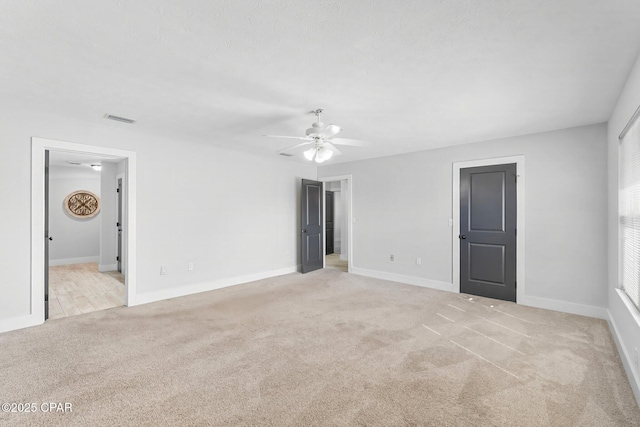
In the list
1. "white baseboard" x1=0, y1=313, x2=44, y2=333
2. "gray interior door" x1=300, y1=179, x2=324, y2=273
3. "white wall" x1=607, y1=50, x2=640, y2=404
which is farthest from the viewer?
"gray interior door" x1=300, y1=179, x2=324, y2=273

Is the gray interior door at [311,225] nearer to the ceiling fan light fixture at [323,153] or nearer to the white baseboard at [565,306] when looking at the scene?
the ceiling fan light fixture at [323,153]

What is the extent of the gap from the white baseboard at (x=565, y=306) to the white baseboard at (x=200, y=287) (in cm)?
423

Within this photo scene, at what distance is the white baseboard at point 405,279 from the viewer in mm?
5090

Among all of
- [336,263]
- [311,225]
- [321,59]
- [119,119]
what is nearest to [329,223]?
[336,263]

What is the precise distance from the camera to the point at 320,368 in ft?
8.27

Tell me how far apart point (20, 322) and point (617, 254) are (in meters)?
6.51

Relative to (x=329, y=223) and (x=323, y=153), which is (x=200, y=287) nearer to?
(x=323, y=153)

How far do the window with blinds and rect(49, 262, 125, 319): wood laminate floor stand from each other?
583 centimetres

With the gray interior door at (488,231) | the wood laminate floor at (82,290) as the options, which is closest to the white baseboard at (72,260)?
the wood laminate floor at (82,290)

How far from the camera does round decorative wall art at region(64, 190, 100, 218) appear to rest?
7617mm

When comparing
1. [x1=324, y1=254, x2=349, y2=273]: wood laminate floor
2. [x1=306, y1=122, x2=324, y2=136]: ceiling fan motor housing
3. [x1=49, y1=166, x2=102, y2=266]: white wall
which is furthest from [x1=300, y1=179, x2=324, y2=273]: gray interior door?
[x1=49, y1=166, x2=102, y2=266]: white wall

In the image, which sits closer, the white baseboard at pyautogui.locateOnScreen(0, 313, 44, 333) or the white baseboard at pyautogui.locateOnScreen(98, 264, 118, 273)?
the white baseboard at pyautogui.locateOnScreen(0, 313, 44, 333)

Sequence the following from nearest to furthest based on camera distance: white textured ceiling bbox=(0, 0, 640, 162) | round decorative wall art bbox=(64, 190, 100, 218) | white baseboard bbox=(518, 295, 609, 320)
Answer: white textured ceiling bbox=(0, 0, 640, 162) → white baseboard bbox=(518, 295, 609, 320) → round decorative wall art bbox=(64, 190, 100, 218)

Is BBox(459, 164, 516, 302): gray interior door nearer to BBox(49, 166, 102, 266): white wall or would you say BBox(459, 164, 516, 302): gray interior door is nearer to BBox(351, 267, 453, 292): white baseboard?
BBox(351, 267, 453, 292): white baseboard
